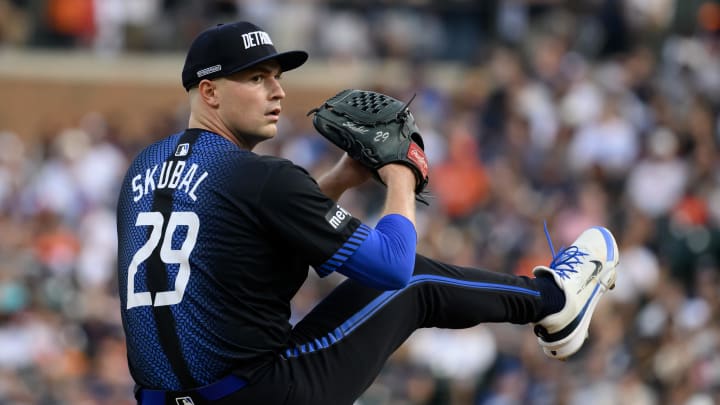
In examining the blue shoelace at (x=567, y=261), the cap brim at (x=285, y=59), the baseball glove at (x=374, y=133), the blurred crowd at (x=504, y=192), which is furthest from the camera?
the blurred crowd at (x=504, y=192)

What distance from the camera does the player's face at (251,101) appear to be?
4.98 m

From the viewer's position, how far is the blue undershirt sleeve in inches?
188

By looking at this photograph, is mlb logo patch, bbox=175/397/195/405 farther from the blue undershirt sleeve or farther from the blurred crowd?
the blurred crowd

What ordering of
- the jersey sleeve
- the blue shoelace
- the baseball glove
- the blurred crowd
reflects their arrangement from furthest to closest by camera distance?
the blurred crowd < the blue shoelace < the baseball glove < the jersey sleeve

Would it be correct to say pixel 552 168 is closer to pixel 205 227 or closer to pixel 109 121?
pixel 109 121

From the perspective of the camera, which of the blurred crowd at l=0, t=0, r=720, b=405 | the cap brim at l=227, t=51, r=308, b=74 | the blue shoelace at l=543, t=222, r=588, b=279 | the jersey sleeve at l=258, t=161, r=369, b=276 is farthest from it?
the blurred crowd at l=0, t=0, r=720, b=405

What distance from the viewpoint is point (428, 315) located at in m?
5.22

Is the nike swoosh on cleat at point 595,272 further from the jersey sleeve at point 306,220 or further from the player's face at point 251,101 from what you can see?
the player's face at point 251,101

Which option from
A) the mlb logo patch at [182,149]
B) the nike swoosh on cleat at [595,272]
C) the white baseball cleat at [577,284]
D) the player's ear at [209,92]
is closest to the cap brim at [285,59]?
the player's ear at [209,92]

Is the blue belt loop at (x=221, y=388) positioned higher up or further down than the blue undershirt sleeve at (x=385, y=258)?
further down

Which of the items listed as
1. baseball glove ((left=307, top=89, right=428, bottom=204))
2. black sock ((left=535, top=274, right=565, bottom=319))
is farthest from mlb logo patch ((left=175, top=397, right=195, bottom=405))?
black sock ((left=535, top=274, right=565, bottom=319))

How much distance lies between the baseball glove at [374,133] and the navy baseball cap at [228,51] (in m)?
0.33

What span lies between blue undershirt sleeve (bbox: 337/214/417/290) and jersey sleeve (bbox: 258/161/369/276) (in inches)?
1.4

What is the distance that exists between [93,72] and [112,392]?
7909 mm
